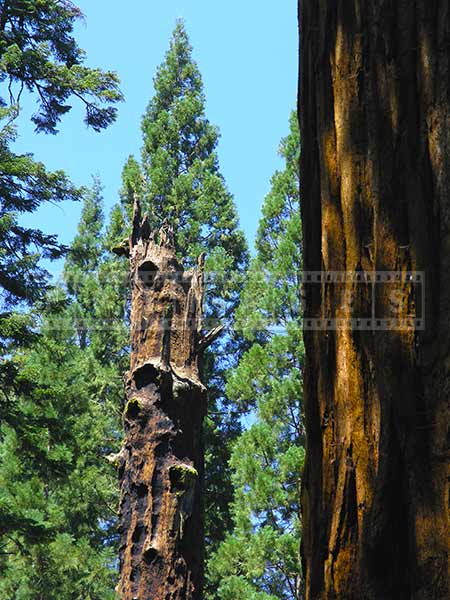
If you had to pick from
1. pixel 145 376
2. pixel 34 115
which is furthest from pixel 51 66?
pixel 145 376

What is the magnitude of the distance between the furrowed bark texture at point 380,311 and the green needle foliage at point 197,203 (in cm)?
1780

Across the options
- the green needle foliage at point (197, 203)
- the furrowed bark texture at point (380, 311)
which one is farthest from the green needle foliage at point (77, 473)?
the furrowed bark texture at point (380, 311)

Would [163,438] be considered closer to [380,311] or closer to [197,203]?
[380,311]

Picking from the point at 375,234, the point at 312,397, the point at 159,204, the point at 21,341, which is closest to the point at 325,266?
→ the point at 375,234

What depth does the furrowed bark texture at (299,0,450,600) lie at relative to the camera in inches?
71.1

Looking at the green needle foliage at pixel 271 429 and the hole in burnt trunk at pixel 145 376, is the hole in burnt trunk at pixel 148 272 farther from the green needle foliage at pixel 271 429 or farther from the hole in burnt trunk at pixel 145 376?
the green needle foliage at pixel 271 429

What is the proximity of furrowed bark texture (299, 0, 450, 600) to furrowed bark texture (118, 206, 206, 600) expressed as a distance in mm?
5313

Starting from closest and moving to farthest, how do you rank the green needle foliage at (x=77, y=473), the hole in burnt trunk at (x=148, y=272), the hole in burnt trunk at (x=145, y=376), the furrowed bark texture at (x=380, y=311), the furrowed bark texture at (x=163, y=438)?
the furrowed bark texture at (x=380, y=311), the furrowed bark texture at (x=163, y=438), the hole in burnt trunk at (x=145, y=376), the hole in burnt trunk at (x=148, y=272), the green needle foliage at (x=77, y=473)

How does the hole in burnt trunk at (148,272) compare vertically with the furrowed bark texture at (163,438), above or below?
above

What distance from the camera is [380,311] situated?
1.91 meters

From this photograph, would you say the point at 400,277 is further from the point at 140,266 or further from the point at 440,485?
the point at 140,266

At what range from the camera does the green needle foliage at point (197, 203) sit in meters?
20.2

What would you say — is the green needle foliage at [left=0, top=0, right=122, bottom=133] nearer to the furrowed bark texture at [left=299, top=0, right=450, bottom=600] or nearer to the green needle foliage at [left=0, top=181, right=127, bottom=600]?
the green needle foliage at [left=0, top=181, right=127, bottom=600]

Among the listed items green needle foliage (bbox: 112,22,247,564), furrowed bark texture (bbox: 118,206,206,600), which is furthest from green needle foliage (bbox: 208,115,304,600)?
furrowed bark texture (bbox: 118,206,206,600)
